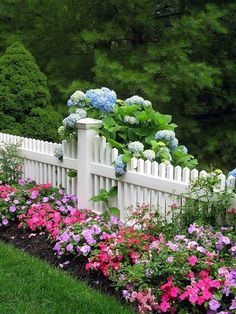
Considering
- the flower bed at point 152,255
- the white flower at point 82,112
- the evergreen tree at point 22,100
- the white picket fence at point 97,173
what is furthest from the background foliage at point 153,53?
the flower bed at point 152,255

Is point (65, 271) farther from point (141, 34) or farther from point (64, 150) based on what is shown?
point (141, 34)

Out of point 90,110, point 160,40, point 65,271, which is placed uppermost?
point 160,40

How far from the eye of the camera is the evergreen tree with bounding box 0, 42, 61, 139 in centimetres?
827

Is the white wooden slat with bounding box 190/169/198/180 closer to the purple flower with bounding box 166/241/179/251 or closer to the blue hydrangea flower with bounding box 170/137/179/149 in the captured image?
the purple flower with bounding box 166/241/179/251

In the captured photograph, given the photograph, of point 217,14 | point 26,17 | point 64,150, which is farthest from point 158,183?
point 26,17

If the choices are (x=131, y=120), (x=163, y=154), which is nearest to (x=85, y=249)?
(x=163, y=154)

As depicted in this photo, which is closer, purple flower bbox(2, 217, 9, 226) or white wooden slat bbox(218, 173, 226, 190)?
white wooden slat bbox(218, 173, 226, 190)

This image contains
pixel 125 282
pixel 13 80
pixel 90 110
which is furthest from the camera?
pixel 13 80

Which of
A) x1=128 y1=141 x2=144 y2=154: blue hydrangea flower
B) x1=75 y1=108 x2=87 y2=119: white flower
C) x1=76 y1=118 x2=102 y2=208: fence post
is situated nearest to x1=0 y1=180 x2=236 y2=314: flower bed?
x1=76 y1=118 x2=102 y2=208: fence post

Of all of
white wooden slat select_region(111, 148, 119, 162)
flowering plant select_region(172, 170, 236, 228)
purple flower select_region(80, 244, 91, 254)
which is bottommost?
purple flower select_region(80, 244, 91, 254)

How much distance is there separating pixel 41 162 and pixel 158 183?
2.16 meters

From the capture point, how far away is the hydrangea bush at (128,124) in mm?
5574

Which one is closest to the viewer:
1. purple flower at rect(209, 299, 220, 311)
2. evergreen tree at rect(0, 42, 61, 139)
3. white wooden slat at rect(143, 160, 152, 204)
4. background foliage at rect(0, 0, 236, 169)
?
purple flower at rect(209, 299, 220, 311)

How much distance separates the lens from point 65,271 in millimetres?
4570
